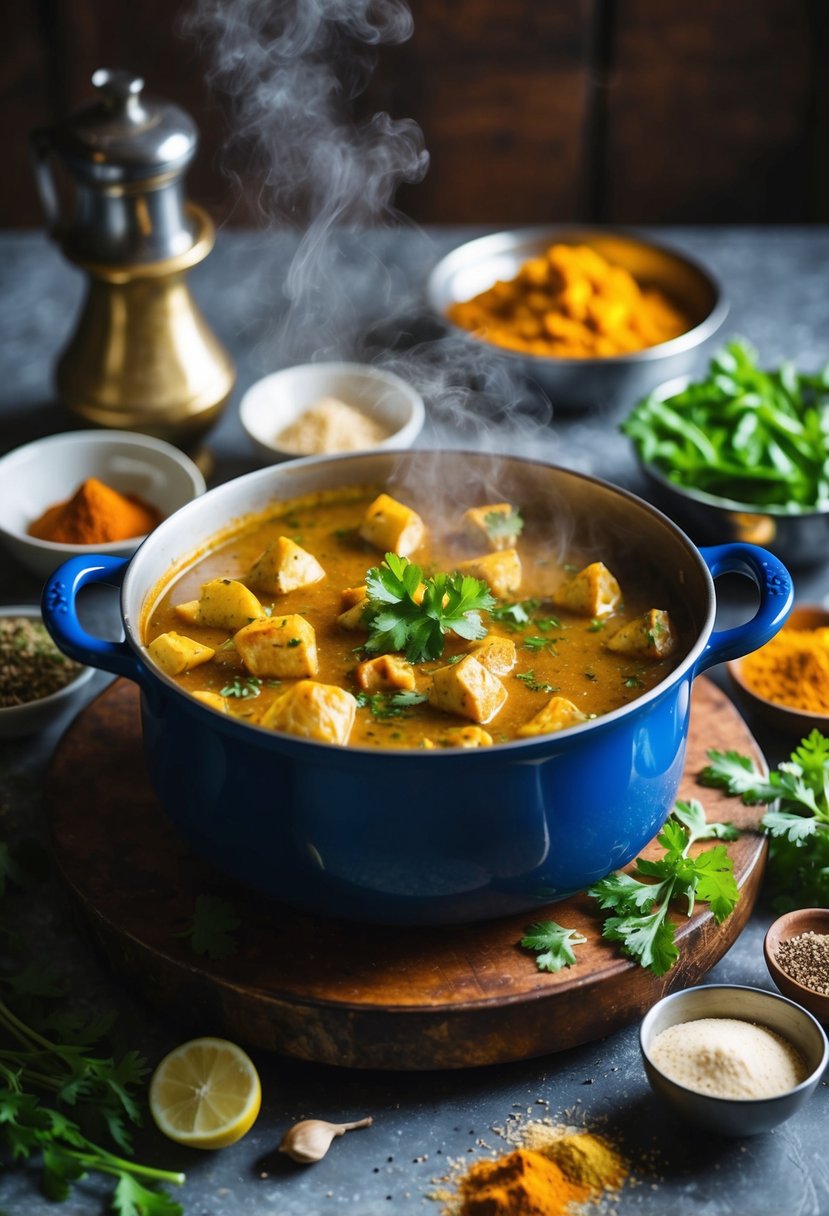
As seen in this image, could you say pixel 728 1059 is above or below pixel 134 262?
below

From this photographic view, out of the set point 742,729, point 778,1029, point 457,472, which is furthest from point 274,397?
point 778,1029

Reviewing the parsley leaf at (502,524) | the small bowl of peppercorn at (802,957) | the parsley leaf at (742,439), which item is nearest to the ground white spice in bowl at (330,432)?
the parsley leaf at (742,439)

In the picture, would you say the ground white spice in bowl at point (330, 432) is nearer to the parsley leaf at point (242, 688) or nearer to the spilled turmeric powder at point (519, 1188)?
the parsley leaf at point (242, 688)

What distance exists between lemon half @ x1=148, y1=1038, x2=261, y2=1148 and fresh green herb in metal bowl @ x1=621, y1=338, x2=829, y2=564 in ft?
6.32

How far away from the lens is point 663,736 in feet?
7.90

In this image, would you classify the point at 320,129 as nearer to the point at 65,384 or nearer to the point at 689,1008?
the point at 65,384

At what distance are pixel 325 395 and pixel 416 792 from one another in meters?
2.24

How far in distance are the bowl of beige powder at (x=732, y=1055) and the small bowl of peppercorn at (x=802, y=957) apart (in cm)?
11

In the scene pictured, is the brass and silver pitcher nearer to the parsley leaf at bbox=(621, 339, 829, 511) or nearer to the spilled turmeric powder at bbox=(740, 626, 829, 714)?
the parsley leaf at bbox=(621, 339, 829, 511)

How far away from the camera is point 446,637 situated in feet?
8.98

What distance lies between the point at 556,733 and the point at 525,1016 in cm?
53

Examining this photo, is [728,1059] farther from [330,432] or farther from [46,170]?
[46,170]

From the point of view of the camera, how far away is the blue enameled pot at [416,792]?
2.21m

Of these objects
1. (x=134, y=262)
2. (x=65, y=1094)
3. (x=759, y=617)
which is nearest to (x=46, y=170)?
(x=134, y=262)
